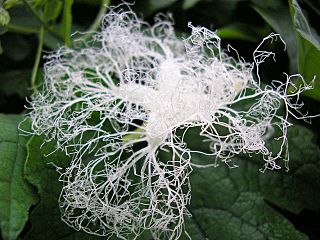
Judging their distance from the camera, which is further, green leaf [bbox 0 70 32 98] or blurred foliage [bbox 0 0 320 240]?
green leaf [bbox 0 70 32 98]

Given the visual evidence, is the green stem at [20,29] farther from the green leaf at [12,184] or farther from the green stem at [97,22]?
the green leaf at [12,184]

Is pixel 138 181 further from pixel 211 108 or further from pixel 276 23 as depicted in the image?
pixel 276 23

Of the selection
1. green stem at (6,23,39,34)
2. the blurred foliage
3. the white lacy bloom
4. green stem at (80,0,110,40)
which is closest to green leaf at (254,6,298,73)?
the blurred foliage

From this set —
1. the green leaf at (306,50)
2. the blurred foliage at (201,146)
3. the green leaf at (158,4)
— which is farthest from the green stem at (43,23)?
the green leaf at (306,50)

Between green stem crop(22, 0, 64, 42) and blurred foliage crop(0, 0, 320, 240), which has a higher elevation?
green stem crop(22, 0, 64, 42)

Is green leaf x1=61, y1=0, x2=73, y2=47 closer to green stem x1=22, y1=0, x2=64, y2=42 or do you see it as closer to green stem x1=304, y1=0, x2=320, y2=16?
green stem x1=22, y1=0, x2=64, y2=42

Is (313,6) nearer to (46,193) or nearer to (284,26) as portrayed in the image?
(284,26)
